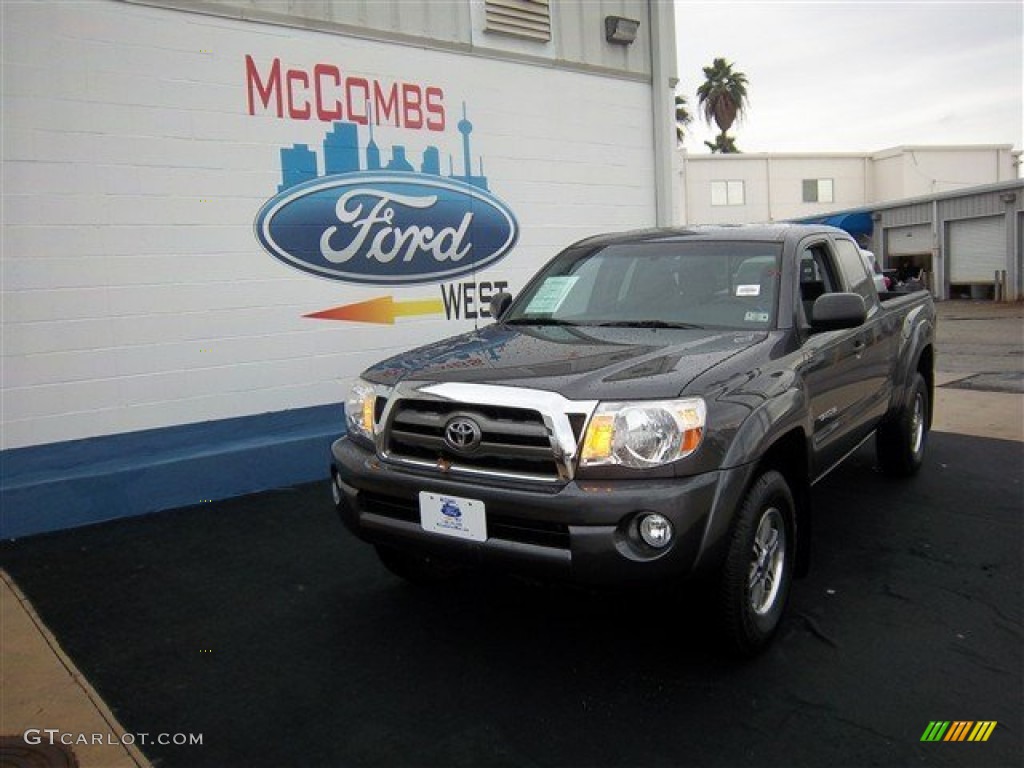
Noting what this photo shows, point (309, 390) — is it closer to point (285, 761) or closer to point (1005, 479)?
point (285, 761)

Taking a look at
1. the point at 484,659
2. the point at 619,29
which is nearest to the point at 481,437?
the point at 484,659

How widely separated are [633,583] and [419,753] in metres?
0.90

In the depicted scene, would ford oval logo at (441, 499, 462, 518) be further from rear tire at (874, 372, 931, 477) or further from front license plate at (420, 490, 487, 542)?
rear tire at (874, 372, 931, 477)

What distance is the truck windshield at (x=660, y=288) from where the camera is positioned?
3.77m

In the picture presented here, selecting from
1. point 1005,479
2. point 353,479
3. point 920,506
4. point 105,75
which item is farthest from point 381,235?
point 1005,479

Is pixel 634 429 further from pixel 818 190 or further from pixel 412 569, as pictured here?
pixel 818 190

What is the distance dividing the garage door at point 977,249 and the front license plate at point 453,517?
26488mm

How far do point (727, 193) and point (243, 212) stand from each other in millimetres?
34388

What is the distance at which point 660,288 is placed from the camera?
159 inches

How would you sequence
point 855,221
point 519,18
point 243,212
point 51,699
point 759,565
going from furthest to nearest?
1. point 855,221
2. point 519,18
3. point 243,212
4. point 759,565
5. point 51,699

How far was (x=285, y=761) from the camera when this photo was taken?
2.67 meters

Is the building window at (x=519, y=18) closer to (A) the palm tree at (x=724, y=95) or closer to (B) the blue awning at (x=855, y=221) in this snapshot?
(B) the blue awning at (x=855, y=221)

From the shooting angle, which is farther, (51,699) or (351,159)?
(351,159)

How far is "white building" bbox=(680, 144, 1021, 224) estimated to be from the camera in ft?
122
